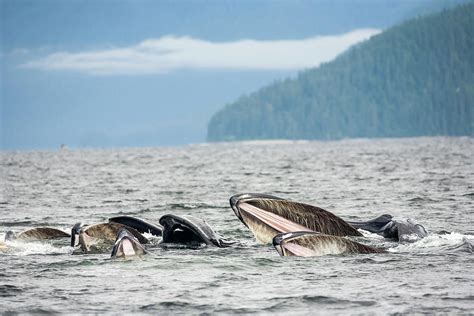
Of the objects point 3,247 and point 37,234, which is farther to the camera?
point 37,234

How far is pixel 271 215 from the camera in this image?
2036cm

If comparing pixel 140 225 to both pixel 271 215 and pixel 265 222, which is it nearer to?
pixel 265 222

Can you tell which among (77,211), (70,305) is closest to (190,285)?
(70,305)

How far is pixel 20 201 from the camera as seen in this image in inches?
1571

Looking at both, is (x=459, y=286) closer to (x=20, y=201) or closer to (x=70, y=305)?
(x=70, y=305)

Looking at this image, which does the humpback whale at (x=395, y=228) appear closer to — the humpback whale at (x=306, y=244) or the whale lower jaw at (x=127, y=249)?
the humpback whale at (x=306, y=244)

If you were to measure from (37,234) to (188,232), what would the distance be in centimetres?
426

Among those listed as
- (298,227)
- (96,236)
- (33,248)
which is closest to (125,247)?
(96,236)

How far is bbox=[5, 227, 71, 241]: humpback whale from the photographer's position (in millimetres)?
22234

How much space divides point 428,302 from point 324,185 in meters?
35.6

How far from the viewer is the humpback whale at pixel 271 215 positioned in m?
20.2

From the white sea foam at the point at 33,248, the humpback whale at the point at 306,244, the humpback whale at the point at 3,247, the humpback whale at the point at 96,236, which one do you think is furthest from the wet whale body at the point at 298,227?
the humpback whale at the point at 3,247

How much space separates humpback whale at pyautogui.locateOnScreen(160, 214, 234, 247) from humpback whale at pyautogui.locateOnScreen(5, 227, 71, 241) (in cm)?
351

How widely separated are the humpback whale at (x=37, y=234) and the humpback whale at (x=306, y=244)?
22.5 feet
